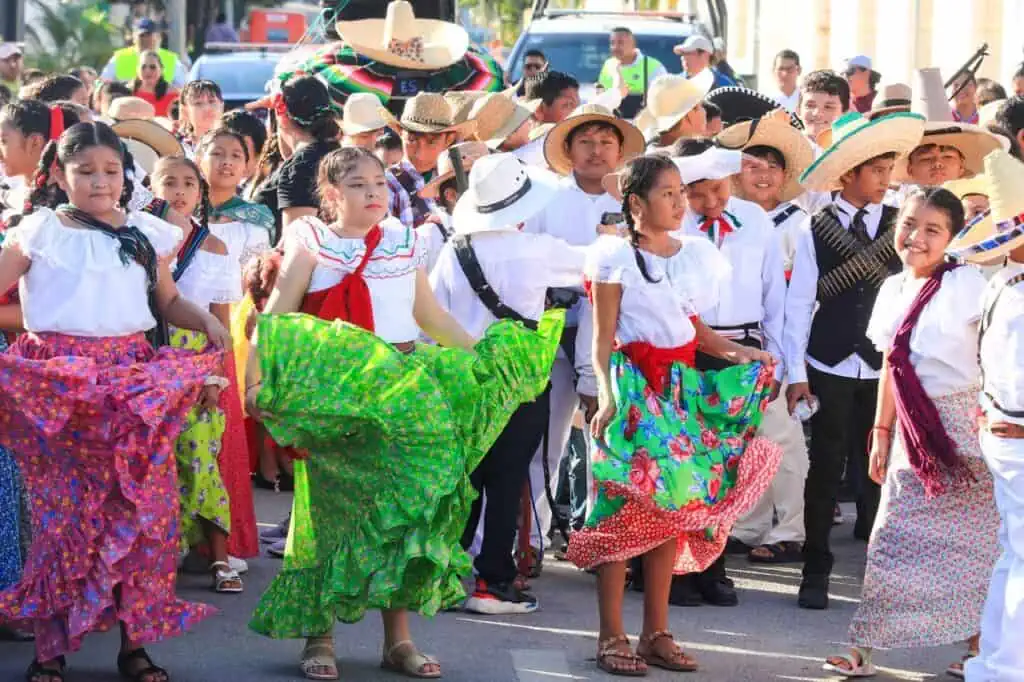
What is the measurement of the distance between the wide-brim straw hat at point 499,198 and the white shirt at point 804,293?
108 centimetres

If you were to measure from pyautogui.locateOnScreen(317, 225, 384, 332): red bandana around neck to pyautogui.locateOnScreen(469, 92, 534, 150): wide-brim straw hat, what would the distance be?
3999 millimetres

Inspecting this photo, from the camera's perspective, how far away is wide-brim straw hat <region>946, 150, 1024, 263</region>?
253 inches

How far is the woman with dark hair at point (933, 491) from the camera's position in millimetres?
7172

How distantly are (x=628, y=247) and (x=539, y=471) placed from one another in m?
2.05

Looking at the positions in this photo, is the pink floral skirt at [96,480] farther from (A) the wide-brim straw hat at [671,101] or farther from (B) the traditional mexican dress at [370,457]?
(A) the wide-brim straw hat at [671,101]

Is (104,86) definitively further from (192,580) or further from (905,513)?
(905,513)

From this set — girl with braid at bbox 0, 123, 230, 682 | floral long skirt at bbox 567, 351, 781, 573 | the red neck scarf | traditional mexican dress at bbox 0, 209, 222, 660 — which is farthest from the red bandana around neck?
floral long skirt at bbox 567, 351, 781, 573

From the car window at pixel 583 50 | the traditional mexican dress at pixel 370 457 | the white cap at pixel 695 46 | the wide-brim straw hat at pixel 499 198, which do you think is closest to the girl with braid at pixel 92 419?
the traditional mexican dress at pixel 370 457

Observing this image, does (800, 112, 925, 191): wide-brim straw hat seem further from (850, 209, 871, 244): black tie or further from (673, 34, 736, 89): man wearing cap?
(673, 34, 736, 89): man wearing cap

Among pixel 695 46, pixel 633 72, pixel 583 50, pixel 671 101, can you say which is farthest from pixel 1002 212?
pixel 583 50

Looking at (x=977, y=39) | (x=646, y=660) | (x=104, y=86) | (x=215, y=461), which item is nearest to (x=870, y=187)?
(x=646, y=660)

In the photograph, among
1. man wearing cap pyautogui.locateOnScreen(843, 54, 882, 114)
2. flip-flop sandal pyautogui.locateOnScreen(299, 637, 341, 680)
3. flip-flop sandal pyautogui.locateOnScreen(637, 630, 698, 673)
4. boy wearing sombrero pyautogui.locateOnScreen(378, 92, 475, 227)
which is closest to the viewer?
flip-flop sandal pyautogui.locateOnScreen(299, 637, 341, 680)

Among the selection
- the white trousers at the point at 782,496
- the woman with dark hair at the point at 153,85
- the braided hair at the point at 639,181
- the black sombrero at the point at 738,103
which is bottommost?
the white trousers at the point at 782,496

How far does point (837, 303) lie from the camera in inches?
342
